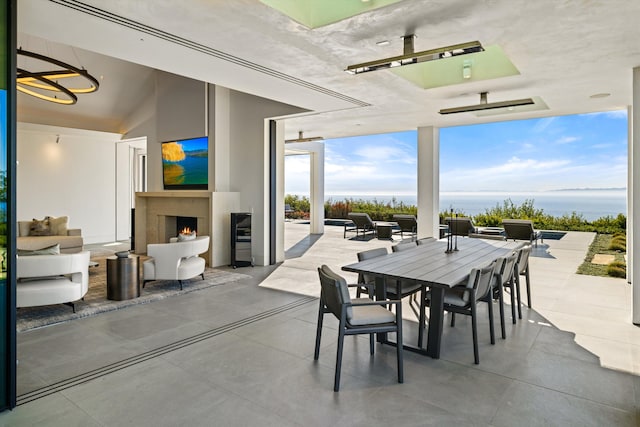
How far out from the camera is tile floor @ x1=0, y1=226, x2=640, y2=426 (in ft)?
8.07

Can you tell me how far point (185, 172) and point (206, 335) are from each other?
524 centimetres

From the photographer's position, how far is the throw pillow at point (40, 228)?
815cm

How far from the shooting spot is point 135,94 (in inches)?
391

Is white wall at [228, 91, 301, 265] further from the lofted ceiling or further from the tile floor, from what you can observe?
the tile floor

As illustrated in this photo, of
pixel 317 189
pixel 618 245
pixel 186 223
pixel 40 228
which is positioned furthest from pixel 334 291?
pixel 317 189

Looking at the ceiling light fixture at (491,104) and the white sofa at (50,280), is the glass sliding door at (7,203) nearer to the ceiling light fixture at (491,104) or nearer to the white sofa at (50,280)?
the white sofa at (50,280)

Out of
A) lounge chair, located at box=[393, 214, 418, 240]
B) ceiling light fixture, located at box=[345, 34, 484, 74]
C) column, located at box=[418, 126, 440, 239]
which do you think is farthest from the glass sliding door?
lounge chair, located at box=[393, 214, 418, 240]

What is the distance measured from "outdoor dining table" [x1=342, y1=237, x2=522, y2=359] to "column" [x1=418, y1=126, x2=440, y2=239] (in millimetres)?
3916

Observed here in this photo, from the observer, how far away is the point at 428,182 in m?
8.69

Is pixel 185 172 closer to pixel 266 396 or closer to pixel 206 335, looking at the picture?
pixel 206 335

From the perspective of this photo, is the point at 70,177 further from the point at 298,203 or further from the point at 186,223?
the point at 298,203

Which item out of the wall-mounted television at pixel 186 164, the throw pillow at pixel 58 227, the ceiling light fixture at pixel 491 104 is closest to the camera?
the ceiling light fixture at pixel 491 104

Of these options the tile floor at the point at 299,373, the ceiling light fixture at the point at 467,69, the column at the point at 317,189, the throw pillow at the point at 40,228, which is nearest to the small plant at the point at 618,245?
the tile floor at the point at 299,373

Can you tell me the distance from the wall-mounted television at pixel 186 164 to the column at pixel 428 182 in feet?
15.4
